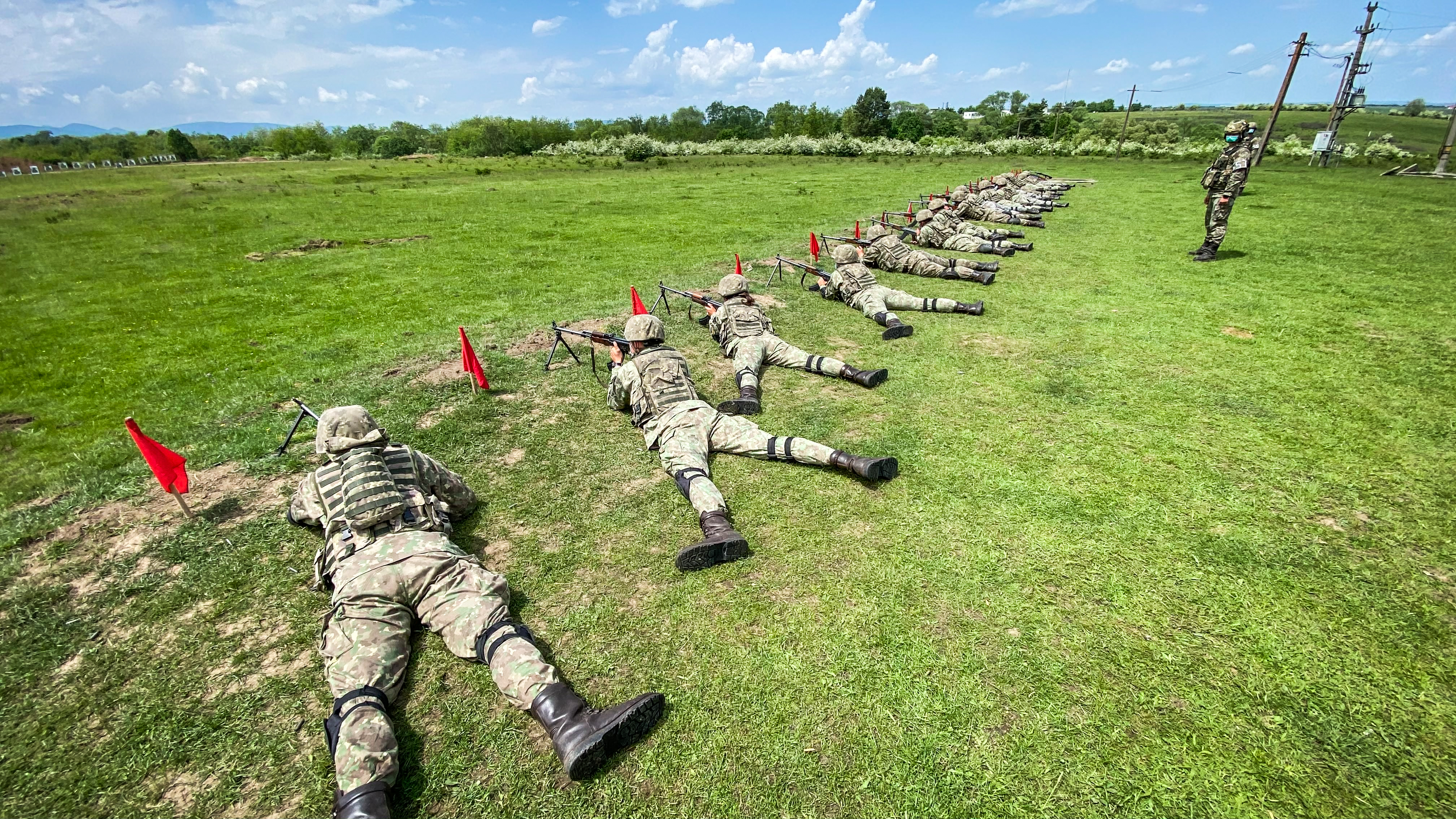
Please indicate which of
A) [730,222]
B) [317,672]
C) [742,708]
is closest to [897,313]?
[742,708]

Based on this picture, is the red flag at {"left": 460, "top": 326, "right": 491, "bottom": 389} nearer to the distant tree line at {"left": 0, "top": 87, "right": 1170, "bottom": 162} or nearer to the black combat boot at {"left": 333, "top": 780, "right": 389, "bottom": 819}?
the black combat boot at {"left": 333, "top": 780, "right": 389, "bottom": 819}

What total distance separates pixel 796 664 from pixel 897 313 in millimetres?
9796

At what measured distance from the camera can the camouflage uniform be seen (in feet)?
47.1

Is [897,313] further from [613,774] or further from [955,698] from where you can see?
[613,774]

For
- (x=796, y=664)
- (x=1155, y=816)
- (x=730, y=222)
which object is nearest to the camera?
(x=1155, y=816)

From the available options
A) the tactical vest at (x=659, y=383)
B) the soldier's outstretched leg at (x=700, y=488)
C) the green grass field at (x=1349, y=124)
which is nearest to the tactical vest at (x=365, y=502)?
the soldier's outstretched leg at (x=700, y=488)

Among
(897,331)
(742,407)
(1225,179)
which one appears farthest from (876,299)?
(1225,179)

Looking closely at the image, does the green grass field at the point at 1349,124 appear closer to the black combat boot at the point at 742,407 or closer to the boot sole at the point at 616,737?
the black combat boot at the point at 742,407

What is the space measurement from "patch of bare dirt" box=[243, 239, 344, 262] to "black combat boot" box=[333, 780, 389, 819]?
2176 cm

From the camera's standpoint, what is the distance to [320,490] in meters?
4.85

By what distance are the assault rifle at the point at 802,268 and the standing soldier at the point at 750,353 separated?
3.90 m

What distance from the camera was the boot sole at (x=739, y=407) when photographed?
7.80m

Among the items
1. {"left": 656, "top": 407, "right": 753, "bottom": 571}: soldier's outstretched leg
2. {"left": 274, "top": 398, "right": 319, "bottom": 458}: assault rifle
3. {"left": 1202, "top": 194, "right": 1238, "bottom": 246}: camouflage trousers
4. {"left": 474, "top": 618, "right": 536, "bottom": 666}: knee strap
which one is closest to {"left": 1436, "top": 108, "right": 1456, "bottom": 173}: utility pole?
{"left": 1202, "top": 194, "right": 1238, "bottom": 246}: camouflage trousers

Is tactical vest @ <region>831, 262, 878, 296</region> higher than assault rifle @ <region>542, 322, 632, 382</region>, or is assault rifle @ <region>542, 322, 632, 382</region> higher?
tactical vest @ <region>831, 262, 878, 296</region>
